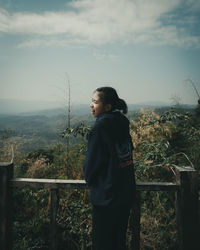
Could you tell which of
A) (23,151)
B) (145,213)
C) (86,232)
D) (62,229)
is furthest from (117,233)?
(23,151)

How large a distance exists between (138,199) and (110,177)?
585 millimetres

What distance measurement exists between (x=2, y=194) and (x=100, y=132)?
1140 mm

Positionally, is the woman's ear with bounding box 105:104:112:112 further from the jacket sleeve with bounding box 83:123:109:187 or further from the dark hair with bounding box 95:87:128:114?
the jacket sleeve with bounding box 83:123:109:187

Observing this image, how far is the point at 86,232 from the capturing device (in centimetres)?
275

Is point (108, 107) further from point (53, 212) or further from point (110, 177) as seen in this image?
point (53, 212)

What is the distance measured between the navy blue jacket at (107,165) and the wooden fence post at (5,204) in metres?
0.84

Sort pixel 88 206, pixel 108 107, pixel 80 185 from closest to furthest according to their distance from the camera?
pixel 108 107 → pixel 80 185 → pixel 88 206

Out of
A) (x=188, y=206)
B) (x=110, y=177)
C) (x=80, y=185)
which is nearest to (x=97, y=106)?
(x=110, y=177)

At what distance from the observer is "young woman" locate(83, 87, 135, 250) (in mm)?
1348

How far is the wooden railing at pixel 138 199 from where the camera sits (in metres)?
1.67

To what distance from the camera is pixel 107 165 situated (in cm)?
137

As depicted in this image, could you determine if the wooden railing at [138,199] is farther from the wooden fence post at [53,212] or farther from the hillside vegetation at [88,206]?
the hillside vegetation at [88,206]

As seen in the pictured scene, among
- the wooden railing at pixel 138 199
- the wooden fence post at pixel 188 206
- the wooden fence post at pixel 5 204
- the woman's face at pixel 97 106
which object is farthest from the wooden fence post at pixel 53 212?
the wooden fence post at pixel 188 206

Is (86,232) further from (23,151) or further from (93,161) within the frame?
(23,151)
